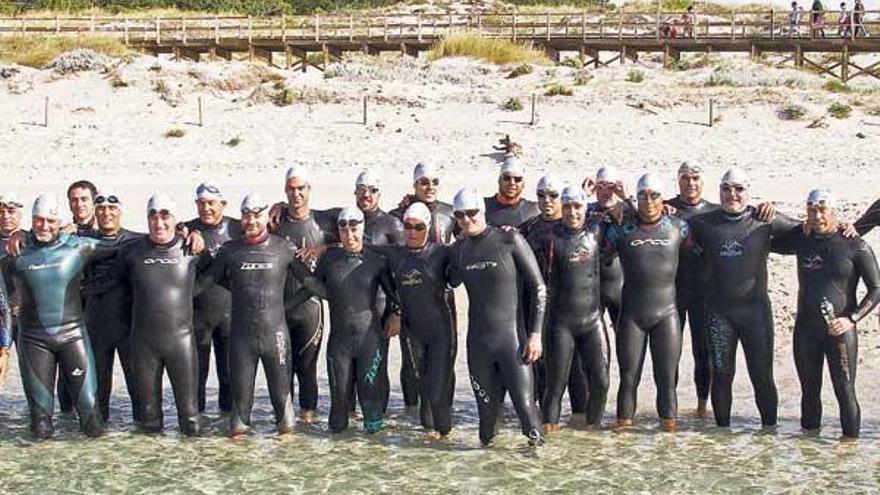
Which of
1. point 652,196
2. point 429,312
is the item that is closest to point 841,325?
point 652,196

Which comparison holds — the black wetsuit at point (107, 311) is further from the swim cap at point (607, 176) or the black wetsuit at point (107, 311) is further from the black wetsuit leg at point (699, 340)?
the black wetsuit leg at point (699, 340)

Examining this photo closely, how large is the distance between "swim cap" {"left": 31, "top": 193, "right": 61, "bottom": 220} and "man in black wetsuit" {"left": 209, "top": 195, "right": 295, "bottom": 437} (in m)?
1.08

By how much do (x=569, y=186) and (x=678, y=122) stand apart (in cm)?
1315

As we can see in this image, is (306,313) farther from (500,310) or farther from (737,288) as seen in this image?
(737,288)

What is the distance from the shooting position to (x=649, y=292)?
26.3 ft

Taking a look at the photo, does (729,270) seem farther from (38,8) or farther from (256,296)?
(38,8)

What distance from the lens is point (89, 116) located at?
22.0 m

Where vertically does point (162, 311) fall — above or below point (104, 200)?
below

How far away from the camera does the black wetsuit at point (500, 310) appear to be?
763 cm

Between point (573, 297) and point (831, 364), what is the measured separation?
175 centimetres

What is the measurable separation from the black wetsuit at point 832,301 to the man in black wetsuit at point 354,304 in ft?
8.90

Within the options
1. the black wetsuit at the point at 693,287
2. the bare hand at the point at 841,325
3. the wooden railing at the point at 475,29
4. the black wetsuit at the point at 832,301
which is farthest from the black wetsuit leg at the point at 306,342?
the wooden railing at the point at 475,29

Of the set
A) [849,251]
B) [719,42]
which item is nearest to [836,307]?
[849,251]

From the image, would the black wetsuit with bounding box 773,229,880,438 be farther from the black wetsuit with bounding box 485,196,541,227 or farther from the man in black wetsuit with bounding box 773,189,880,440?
the black wetsuit with bounding box 485,196,541,227
